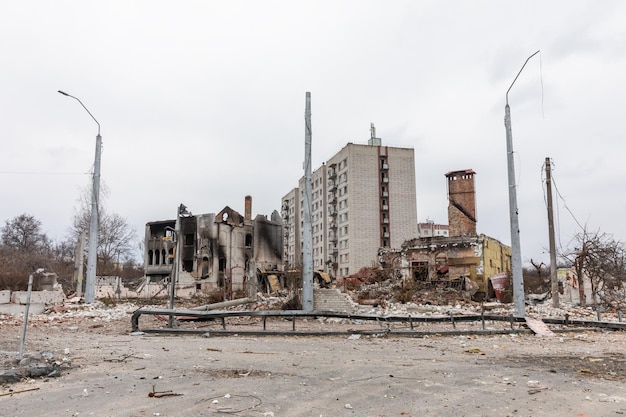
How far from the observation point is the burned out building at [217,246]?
4947 cm

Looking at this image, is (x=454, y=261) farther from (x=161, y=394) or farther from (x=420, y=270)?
(x=161, y=394)

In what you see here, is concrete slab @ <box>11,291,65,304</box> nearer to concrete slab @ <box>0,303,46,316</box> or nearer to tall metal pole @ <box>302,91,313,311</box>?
concrete slab @ <box>0,303,46,316</box>

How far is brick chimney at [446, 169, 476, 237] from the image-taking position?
133 feet

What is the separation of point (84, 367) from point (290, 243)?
97514mm

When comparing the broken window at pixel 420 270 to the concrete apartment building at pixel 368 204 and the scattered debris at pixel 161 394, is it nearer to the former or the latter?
the scattered debris at pixel 161 394

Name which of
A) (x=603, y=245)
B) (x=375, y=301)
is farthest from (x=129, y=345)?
(x=603, y=245)

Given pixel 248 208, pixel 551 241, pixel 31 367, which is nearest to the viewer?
pixel 31 367

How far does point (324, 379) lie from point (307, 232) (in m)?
9.99

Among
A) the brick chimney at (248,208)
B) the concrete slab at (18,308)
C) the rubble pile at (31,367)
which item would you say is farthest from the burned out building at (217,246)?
the rubble pile at (31,367)

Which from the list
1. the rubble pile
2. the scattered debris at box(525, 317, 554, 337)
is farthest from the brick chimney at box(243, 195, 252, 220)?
the rubble pile

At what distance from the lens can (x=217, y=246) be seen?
50.0 metres

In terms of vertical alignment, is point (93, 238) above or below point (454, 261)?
above

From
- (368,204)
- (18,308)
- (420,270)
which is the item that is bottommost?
(18,308)

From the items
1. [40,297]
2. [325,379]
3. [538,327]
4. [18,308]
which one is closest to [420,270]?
[538,327]
